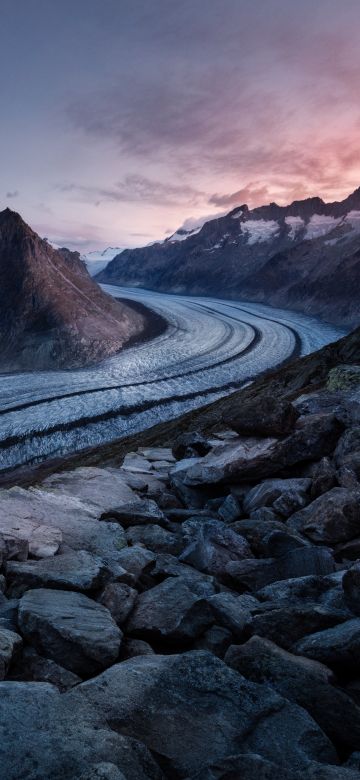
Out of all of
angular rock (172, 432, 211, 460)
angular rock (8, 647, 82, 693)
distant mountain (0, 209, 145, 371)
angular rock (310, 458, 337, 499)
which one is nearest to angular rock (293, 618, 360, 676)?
angular rock (8, 647, 82, 693)

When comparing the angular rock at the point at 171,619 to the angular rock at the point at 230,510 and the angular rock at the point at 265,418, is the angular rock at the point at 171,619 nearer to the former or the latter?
the angular rock at the point at 230,510

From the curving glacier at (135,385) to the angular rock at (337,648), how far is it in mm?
21854

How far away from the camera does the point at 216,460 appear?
9.57 meters

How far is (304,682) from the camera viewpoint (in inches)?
149

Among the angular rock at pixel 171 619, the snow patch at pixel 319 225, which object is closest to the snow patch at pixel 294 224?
the snow patch at pixel 319 225

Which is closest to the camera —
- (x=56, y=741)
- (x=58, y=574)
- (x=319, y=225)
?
(x=56, y=741)

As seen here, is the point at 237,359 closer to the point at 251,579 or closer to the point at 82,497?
the point at 82,497

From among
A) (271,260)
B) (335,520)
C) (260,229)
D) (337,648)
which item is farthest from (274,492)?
(260,229)

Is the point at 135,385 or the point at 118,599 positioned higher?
the point at 118,599

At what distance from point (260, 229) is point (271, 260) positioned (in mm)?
36469

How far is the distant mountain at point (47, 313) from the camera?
42250mm

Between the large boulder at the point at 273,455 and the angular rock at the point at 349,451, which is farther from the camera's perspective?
the large boulder at the point at 273,455

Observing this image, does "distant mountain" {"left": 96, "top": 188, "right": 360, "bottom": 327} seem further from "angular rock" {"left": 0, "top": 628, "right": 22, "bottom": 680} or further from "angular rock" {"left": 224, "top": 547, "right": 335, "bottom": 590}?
"angular rock" {"left": 0, "top": 628, "right": 22, "bottom": 680}

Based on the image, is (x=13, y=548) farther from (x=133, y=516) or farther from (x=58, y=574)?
(x=133, y=516)
